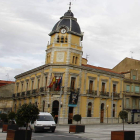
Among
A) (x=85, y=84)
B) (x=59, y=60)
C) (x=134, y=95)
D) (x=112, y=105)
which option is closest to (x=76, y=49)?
(x=59, y=60)

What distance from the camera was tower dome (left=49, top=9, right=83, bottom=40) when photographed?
43562 mm

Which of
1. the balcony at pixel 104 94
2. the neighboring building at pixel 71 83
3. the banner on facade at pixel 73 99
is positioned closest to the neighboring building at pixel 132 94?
the neighboring building at pixel 71 83

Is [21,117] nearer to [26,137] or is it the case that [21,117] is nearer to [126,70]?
[26,137]

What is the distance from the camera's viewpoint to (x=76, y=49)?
43.3 m

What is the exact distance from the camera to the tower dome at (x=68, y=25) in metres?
43.6

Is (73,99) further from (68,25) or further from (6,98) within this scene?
(6,98)

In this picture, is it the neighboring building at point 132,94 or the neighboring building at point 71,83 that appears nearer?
the neighboring building at point 71,83

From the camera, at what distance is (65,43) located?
4275 cm

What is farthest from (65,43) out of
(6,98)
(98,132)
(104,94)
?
(6,98)

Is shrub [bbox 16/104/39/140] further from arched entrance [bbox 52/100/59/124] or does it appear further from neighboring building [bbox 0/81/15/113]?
neighboring building [bbox 0/81/15/113]

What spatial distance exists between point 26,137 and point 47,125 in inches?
358

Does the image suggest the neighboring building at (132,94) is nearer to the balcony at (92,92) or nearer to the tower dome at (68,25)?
the balcony at (92,92)

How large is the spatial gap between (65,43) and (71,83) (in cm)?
733

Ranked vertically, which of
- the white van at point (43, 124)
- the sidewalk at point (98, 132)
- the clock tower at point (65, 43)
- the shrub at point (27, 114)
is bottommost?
the sidewalk at point (98, 132)
